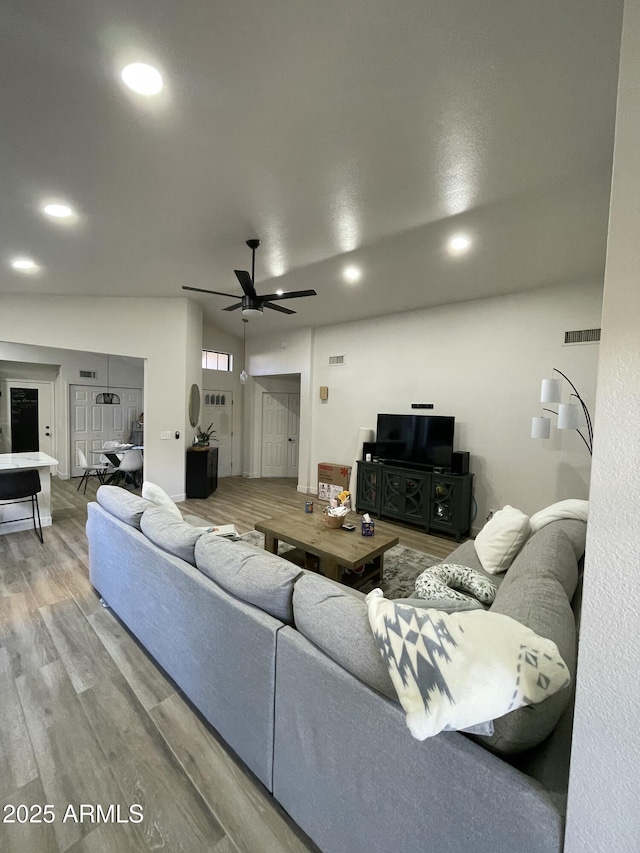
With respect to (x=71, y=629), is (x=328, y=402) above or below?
above

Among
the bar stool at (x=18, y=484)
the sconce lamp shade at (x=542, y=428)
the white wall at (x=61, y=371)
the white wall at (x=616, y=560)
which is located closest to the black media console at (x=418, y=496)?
the sconce lamp shade at (x=542, y=428)

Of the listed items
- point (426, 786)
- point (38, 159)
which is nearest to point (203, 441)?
point (38, 159)

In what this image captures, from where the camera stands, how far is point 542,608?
3.91ft

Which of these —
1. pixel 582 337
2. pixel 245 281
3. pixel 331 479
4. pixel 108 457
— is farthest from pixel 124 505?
pixel 108 457

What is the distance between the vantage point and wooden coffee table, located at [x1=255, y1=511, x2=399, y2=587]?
2.60 meters

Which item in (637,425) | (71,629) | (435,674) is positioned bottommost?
(71,629)

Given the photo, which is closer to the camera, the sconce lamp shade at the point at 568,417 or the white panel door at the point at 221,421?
the sconce lamp shade at the point at 568,417

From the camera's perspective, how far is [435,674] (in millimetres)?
812

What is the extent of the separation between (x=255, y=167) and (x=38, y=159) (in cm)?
123

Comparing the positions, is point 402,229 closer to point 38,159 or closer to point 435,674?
point 38,159

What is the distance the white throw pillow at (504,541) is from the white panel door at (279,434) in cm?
573

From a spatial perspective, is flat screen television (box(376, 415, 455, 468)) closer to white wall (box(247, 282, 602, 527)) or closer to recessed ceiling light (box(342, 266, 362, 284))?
white wall (box(247, 282, 602, 527))

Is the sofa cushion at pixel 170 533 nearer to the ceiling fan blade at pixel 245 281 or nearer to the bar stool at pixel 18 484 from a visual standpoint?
the ceiling fan blade at pixel 245 281

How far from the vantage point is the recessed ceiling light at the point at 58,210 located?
2.52 meters
